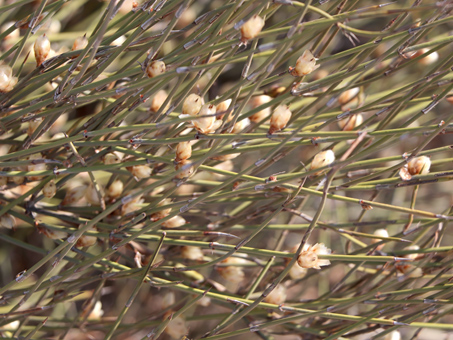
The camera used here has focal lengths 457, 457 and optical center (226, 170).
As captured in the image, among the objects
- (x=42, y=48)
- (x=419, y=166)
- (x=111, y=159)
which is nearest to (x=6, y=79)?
(x=42, y=48)

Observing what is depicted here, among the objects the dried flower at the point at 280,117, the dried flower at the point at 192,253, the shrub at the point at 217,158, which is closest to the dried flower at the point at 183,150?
the shrub at the point at 217,158

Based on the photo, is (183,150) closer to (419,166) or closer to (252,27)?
(252,27)

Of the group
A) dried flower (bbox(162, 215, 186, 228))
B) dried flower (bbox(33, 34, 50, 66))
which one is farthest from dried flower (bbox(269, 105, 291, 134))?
dried flower (bbox(33, 34, 50, 66))

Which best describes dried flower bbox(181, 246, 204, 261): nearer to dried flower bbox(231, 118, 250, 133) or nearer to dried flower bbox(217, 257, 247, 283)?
dried flower bbox(217, 257, 247, 283)

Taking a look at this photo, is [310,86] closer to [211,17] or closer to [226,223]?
[211,17]

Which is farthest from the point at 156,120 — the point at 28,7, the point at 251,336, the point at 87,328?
the point at 251,336
